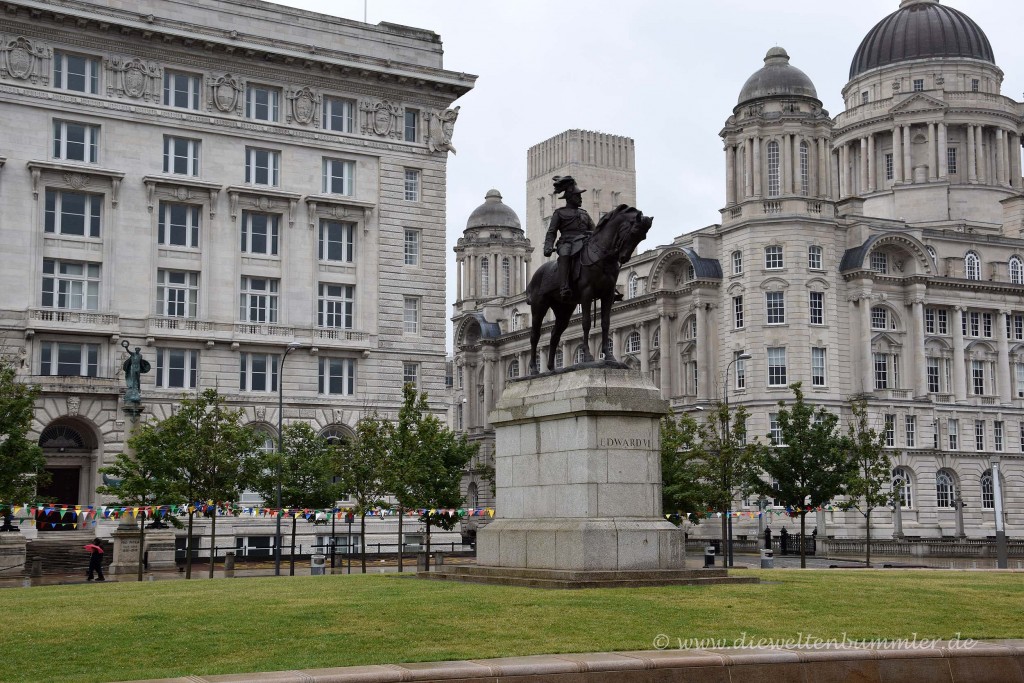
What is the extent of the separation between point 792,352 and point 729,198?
1434 centimetres

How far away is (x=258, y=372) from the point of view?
227 ft

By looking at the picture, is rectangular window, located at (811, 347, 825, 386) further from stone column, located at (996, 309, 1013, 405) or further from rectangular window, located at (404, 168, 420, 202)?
rectangular window, located at (404, 168, 420, 202)

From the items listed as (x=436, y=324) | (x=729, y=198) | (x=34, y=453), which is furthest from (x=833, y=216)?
(x=34, y=453)

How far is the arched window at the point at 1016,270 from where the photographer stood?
357 feet

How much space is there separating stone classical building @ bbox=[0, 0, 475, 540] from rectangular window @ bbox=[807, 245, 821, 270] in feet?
109

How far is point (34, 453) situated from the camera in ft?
167

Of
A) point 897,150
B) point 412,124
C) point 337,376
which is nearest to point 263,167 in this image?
point 412,124

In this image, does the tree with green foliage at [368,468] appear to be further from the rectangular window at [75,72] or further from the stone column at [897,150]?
the stone column at [897,150]

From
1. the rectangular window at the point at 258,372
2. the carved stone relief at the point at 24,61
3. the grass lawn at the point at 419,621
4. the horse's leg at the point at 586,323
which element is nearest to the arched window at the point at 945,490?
the rectangular window at the point at 258,372

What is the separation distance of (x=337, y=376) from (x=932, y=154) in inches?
3049

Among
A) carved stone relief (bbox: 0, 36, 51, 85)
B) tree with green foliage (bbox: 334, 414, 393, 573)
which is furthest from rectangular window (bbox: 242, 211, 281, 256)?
tree with green foliage (bbox: 334, 414, 393, 573)

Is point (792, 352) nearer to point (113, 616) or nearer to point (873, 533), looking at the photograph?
point (873, 533)

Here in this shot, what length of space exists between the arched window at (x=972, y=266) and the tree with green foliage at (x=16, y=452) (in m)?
78.7

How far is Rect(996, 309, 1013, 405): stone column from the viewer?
10338 centimetres
